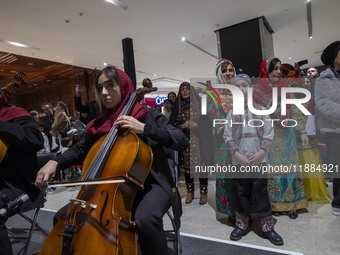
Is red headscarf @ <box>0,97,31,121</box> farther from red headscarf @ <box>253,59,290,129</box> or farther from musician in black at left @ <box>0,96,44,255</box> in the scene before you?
red headscarf @ <box>253,59,290,129</box>

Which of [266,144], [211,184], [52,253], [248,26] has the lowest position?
[211,184]

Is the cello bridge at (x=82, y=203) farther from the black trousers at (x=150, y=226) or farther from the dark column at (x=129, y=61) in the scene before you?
the dark column at (x=129, y=61)

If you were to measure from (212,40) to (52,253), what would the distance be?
7141 mm

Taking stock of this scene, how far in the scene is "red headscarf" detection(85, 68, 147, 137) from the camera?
1.32 m

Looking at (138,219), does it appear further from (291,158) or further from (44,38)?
(44,38)

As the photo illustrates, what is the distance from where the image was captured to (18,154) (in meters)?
1.58

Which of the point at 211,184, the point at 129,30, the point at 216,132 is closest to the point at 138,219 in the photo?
the point at 216,132

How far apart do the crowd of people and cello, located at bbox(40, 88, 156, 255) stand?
0.09 metres

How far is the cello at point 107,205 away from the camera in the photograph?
0.92 m

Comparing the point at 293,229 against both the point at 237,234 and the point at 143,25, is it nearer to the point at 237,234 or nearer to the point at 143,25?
the point at 237,234

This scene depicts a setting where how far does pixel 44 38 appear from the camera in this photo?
6.01 metres

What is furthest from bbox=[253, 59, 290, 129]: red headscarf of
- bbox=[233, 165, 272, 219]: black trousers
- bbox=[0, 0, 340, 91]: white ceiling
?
bbox=[0, 0, 340, 91]: white ceiling

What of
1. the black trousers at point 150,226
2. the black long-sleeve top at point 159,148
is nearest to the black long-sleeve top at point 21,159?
the black long-sleeve top at point 159,148

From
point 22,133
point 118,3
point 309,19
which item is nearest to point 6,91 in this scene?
point 22,133
